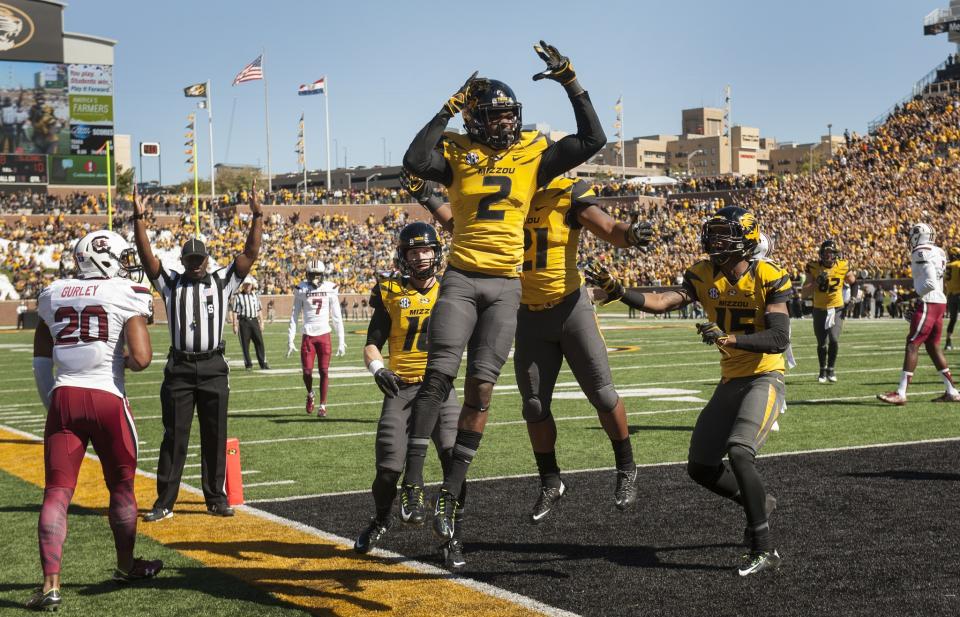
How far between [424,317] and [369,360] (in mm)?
669

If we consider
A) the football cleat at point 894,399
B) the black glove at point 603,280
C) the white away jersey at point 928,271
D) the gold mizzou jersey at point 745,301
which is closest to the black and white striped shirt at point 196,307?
the black glove at point 603,280

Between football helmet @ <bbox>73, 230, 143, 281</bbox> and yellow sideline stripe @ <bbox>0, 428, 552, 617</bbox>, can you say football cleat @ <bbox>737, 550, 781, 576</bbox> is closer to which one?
yellow sideline stripe @ <bbox>0, 428, 552, 617</bbox>

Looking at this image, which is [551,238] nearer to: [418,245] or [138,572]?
[418,245]

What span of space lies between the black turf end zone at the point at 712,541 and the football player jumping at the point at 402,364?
27cm

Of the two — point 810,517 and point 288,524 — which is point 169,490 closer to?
point 288,524

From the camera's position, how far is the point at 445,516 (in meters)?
5.68

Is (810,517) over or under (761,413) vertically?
under

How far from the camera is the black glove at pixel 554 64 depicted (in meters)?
6.02

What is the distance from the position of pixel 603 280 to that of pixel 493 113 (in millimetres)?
1217

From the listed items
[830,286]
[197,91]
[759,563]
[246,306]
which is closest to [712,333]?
[759,563]

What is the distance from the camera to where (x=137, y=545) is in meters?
7.28

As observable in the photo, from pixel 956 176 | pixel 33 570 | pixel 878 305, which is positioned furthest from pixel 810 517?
pixel 956 176

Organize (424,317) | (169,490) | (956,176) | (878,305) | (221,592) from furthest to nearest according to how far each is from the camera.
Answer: (956,176)
(878,305)
(169,490)
(424,317)
(221,592)

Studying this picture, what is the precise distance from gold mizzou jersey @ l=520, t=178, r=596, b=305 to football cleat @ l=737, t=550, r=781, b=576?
1.79m
